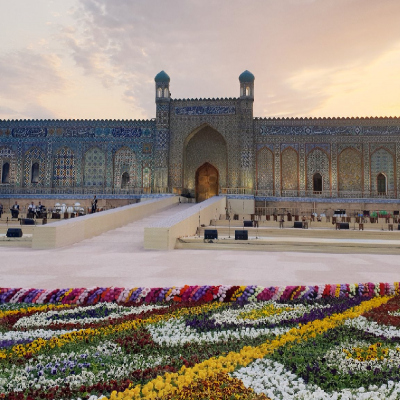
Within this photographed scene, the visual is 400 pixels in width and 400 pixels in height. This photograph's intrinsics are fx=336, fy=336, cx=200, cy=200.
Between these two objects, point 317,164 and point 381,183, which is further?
point 317,164

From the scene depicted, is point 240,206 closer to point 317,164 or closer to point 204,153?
point 204,153

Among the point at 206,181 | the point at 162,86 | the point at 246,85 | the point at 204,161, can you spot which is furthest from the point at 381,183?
the point at 162,86

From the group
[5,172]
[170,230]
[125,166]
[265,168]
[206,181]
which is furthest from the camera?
[206,181]

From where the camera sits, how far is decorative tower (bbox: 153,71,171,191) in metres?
17.8

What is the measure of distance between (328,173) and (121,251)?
46.2 feet

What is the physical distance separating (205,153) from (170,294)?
1627 cm

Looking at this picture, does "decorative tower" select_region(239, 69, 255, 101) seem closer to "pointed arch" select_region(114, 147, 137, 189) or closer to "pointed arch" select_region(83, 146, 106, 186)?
"pointed arch" select_region(114, 147, 137, 189)

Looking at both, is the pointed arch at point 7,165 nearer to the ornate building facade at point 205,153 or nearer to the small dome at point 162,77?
the ornate building facade at point 205,153

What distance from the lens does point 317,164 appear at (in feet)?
57.5

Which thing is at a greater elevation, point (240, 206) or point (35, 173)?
point (35, 173)

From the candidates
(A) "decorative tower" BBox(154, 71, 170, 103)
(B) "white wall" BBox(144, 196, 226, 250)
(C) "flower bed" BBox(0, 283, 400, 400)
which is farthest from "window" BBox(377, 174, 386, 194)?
(C) "flower bed" BBox(0, 283, 400, 400)

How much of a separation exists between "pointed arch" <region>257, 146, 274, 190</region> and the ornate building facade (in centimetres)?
5

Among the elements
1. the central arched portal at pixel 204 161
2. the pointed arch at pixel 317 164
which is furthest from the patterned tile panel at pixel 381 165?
the central arched portal at pixel 204 161

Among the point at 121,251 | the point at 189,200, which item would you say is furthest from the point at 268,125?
the point at 121,251
